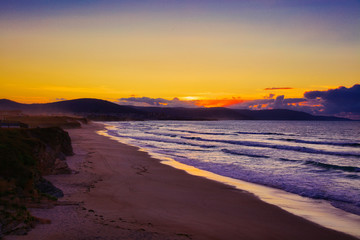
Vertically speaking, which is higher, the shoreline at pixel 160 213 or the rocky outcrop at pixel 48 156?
the rocky outcrop at pixel 48 156

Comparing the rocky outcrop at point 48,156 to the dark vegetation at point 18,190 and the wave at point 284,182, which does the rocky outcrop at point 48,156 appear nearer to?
the dark vegetation at point 18,190

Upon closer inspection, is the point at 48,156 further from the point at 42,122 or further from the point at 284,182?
the point at 42,122

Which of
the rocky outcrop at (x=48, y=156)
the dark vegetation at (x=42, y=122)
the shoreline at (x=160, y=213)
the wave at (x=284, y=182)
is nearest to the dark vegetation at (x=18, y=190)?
the shoreline at (x=160, y=213)

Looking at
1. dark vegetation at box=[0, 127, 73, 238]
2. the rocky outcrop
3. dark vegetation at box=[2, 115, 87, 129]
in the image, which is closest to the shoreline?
dark vegetation at box=[0, 127, 73, 238]

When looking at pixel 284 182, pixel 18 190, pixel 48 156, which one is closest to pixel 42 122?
pixel 48 156

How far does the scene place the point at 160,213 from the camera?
8703 mm

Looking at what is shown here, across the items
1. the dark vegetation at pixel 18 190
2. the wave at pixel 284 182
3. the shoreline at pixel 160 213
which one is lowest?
A: the wave at pixel 284 182

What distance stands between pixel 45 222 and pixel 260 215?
6221 mm

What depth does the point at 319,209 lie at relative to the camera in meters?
10.3

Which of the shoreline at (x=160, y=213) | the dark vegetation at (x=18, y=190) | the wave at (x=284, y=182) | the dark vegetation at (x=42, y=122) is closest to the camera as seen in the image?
the dark vegetation at (x=18, y=190)

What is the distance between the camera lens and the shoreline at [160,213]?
6707 mm

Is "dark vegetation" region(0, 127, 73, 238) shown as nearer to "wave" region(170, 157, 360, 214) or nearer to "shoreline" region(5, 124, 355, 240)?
"shoreline" region(5, 124, 355, 240)

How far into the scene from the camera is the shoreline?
671cm

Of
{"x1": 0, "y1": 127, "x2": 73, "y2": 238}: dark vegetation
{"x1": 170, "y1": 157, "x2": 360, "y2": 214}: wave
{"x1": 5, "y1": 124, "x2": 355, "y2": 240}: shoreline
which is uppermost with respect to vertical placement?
{"x1": 0, "y1": 127, "x2": 73, "y2": 238}: dark vegetation
